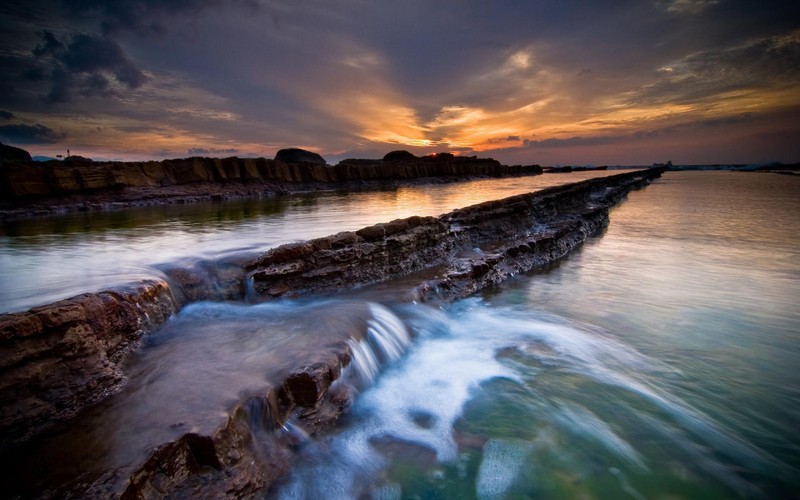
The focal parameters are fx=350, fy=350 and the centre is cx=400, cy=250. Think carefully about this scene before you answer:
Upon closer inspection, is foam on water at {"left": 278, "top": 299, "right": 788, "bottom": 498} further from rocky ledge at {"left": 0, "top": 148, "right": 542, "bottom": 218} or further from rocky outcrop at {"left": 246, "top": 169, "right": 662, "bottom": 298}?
rocky ledge at {"left": 0, "top": 148, "right": 542, "bottom": 218}

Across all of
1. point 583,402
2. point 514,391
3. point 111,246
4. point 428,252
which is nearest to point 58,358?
point 514,391

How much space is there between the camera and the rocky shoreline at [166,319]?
234 centimetres

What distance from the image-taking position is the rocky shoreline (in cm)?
234

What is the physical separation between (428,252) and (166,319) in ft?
16.2

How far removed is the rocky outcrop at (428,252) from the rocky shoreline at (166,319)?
0.08 ft

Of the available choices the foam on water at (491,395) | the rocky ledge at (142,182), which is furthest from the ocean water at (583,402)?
the rocky ledge at (142,182)

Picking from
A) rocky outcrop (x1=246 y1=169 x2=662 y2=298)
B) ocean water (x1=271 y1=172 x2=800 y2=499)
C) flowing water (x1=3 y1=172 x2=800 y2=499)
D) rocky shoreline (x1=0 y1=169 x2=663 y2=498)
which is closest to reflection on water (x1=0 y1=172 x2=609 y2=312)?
flowing water (x1=3 y1=172 x2=800 y2=499)

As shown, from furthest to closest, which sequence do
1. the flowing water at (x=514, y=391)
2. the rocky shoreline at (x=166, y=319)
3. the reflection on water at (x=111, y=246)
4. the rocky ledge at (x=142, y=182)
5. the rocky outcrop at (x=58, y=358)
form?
the rocky ledge at (x=142, y=182), the reflection on water at (x=111, y=246), the flowing water at (x=514, y=391), the rocky outcrop at (x=58, y=358), the rocky shoreline at (x=166, y=319)

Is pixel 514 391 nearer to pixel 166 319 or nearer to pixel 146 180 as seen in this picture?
pixel 166 319

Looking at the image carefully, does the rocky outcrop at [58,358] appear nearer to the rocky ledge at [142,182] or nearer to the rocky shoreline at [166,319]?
the rocky shoreline at [166,319]

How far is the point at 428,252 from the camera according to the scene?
7738 millimetres

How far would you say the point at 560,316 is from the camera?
5.92 meters

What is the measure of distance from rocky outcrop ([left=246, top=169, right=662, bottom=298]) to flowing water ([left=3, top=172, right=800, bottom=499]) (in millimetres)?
524

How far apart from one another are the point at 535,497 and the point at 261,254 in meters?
5.39
